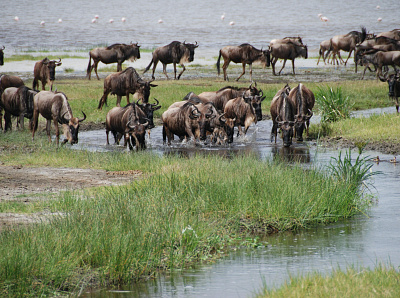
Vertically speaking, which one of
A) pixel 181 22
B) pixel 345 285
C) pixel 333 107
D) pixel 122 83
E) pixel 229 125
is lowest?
pixel 345 285

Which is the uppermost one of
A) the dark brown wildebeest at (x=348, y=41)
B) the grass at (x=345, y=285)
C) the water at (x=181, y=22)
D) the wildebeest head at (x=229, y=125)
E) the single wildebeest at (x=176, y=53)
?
the water at (x=181, y=22)

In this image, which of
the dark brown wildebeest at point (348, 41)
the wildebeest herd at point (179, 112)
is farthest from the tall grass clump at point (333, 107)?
the dark brown wildebeest at point (348, 41)

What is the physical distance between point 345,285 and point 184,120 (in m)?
10.1

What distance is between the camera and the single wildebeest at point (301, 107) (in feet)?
49.9

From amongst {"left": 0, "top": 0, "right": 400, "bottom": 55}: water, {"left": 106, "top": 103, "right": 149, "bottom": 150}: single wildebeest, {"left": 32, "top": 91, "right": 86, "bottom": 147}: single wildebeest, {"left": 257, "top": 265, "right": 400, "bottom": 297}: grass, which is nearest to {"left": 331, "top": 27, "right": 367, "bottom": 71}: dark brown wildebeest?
{"left": 0, "top": 0, "right": 400, "bottom": 55}: water

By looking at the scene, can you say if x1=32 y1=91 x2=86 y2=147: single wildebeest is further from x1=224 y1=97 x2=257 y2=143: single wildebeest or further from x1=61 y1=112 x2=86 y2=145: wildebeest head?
x1=224 y1=97 x2=257 y2=143: single wildebeest

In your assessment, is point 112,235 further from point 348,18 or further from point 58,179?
point 348,18

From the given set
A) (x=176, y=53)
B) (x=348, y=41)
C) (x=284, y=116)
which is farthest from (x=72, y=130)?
(x=348, y=41)

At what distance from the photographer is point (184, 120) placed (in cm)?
1516

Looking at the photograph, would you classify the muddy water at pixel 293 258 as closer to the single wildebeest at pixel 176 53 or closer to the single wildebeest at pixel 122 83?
the single wildebeest at pixel 122 83

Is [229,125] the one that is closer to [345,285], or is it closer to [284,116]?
[284,116]

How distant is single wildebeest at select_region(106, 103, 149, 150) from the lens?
1399 centimetres

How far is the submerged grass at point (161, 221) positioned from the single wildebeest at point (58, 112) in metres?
4.24

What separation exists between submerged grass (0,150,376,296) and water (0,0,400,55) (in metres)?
44.6
